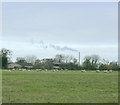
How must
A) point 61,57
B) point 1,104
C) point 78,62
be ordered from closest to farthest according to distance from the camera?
point 1,104, point 78,62, point 61,57

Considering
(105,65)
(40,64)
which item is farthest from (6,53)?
(105,65)

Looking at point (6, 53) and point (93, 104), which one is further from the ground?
point (6, 53)

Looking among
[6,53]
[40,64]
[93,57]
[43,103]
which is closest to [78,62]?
[93,57]

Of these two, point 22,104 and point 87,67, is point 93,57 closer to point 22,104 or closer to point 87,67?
point 87,67

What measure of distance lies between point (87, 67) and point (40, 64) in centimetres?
2574

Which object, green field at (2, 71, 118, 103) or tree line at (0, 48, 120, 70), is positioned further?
tree line at (0, 48, 120, 70)

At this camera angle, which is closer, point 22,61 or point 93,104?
point 93,104

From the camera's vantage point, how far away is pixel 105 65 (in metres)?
147

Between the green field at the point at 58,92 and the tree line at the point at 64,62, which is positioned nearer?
the green field at the point at 58,92

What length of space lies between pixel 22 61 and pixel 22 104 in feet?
518

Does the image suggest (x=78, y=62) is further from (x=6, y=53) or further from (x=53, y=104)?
(x=53, y=104)

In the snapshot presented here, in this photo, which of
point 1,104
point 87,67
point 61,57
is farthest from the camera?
point 61,57

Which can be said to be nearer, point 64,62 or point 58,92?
point 58,92

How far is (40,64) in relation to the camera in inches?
6107
